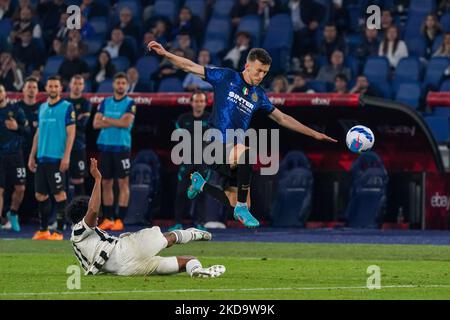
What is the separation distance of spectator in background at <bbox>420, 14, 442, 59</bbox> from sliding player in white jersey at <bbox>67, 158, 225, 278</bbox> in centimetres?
1287

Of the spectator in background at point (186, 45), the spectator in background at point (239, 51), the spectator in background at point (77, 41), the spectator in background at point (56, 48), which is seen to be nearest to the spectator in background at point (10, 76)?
the spectator in background at point (77, 41)

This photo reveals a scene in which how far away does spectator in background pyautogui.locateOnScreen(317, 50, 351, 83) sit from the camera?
26.1 m

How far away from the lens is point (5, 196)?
82.8 feet

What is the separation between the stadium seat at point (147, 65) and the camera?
28.3 m

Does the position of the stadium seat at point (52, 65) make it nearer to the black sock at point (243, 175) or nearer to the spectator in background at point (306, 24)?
the spectator in background at point (306, 24)

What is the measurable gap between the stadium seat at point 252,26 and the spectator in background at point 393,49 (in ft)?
8.81

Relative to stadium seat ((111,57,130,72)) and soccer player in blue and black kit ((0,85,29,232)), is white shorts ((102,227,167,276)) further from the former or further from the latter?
stadium seat ((111,57,130,72))

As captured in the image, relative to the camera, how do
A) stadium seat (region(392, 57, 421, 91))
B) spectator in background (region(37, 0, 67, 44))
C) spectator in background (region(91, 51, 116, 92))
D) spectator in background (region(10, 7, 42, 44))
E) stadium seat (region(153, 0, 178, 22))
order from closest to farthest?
stadium seat (region(392, 57, 421, 91))
spectator in background (region(91, 51, 116, 92))
stadium seat (region(153, 0, 178, 22))
spectator in background (region(10, 7, 42, 44))
spectator in background (region(37, 0, 67, 44))

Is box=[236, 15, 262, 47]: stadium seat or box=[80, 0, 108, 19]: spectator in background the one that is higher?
box=[80, 0, 108, 19]: spectator in background

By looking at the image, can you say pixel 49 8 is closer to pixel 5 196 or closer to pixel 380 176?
pixel 5 196

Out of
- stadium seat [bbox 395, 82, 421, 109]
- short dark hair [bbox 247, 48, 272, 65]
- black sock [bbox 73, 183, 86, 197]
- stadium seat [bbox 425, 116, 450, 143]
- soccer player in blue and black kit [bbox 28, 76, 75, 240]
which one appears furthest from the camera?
stadium seat [bbox 395, 82, 421, 109]

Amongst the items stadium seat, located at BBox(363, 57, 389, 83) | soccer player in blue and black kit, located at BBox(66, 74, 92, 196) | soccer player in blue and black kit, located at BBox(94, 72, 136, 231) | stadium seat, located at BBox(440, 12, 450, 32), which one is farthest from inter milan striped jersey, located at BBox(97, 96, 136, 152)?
stadium seat, located at BBox(440, 12, 450, 32)

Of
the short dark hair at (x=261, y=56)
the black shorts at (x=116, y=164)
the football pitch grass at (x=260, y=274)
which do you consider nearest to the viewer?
the football pitch grass at (x=260, y=274)
